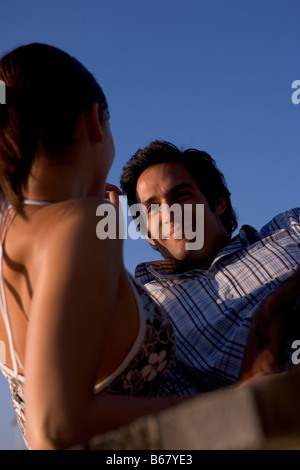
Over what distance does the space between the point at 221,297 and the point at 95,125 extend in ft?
4.75

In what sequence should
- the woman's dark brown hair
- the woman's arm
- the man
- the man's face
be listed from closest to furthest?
1. the woman's arm
2. the woman's dark brown hair
3. the man
4. the man's face

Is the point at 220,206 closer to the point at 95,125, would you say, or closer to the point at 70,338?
the point at 95,125

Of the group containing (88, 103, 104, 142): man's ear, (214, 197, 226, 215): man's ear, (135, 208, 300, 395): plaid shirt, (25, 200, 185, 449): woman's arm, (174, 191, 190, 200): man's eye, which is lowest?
(135, 208, 300, 395): plaid shirt

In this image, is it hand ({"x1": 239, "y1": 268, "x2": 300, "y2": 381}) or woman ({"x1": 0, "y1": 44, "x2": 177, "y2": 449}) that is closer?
woman ({"x1": 0, "y1": 44, "x2": 177, "y2": 449})

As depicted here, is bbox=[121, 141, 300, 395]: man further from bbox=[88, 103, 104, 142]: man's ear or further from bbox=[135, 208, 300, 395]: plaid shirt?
bbox=[88, 103, 104, 142]: man's ear

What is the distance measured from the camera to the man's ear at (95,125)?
1203 mm

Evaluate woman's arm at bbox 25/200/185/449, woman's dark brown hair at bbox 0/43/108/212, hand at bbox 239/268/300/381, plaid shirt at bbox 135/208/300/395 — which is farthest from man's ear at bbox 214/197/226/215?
woman's arm at bbox 25/200/185/449

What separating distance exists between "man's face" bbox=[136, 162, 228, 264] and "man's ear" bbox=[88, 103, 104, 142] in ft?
5.72

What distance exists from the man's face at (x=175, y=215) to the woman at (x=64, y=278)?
164 centimetres

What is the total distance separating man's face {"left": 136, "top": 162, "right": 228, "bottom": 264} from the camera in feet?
9.61

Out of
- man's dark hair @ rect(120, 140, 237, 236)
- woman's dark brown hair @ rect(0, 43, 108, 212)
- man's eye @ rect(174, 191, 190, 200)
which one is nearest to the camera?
woman's dark brown hair @ rect(0, 43, 108, 212)

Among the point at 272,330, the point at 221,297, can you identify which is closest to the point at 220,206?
the point at 221,297

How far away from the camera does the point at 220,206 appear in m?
3.47
